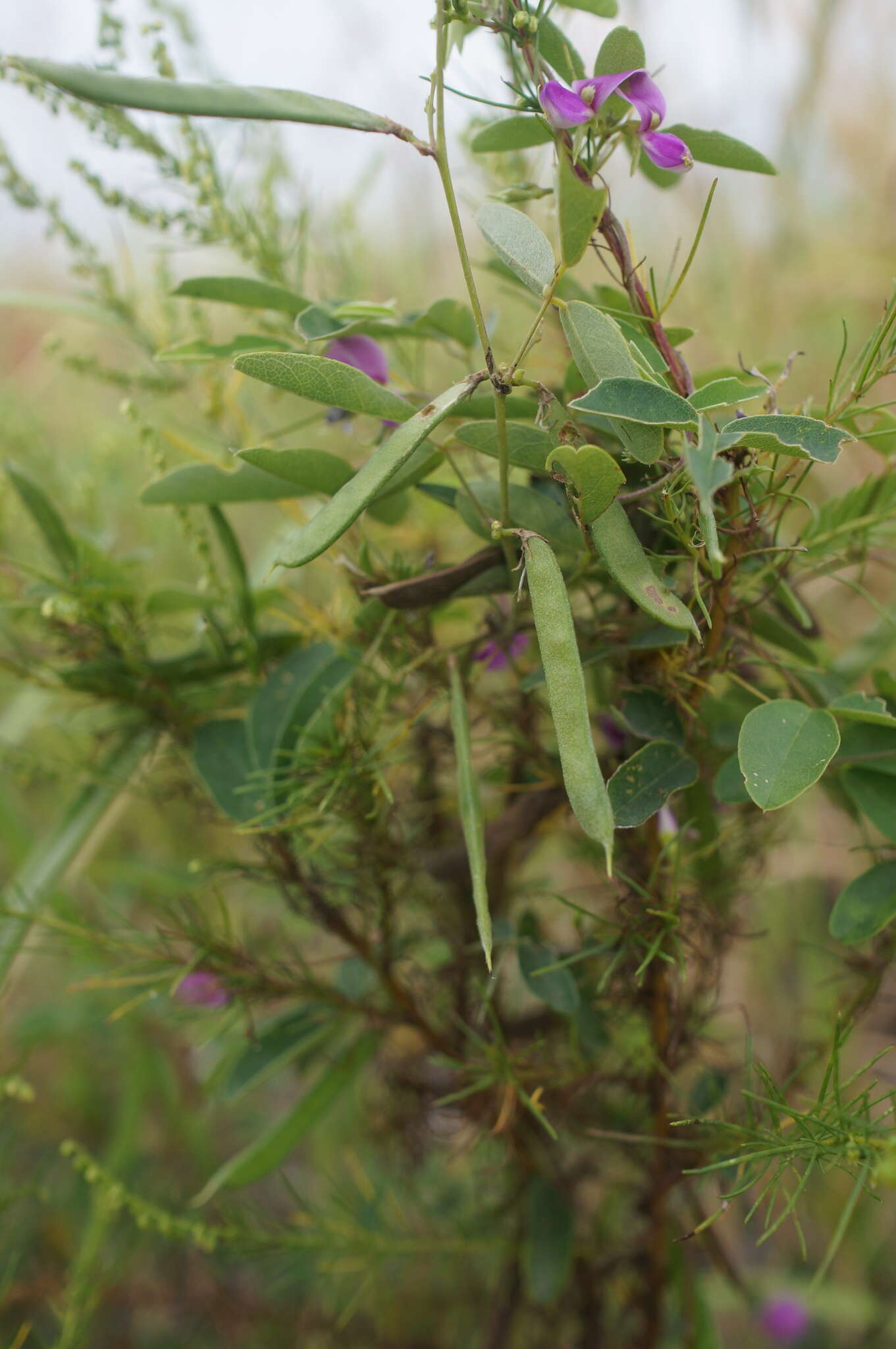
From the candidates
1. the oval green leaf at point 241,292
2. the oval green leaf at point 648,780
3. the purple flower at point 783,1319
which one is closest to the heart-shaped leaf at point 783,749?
the oval green leaf at point 648,780

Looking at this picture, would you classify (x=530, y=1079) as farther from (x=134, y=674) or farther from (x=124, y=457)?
(x=124, y=457)

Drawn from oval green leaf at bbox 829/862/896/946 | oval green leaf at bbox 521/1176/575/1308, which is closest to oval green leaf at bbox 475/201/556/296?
oval green leaf at bbox 829/862/896/946

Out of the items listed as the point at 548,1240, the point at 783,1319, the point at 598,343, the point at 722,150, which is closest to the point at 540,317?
the point at 598,343

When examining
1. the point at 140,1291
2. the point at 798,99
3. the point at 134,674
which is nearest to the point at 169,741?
the point at 134,674

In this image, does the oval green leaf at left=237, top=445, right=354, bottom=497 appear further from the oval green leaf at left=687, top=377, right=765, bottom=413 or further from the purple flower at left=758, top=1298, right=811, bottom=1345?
the purple flower at left=758, top=1298, right=811, bottom=1345

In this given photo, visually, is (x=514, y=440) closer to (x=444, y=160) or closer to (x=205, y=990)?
(x=444, y=160)

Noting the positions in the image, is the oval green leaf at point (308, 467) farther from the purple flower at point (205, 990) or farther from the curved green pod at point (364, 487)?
the purple flower at point (205, 990)
